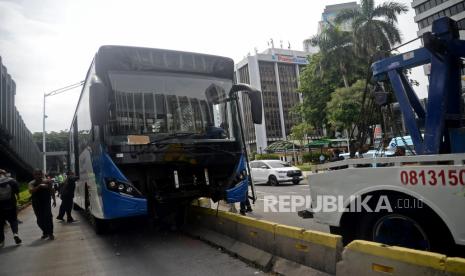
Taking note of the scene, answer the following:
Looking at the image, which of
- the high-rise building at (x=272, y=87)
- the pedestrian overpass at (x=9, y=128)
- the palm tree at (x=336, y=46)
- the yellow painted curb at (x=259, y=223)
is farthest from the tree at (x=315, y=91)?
the yellow painted curb at (x=259, y=223)

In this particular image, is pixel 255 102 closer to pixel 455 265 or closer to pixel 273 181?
pixel 455 265

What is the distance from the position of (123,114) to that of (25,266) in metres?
3.13

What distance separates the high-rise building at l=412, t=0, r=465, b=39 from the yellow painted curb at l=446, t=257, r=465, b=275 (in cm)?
6132

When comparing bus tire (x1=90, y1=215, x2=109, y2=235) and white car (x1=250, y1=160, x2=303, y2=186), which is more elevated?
white car (x1=250, y1=160, x2=303, y2=186)

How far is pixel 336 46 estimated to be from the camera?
38094mm

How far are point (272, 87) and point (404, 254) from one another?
87837mm

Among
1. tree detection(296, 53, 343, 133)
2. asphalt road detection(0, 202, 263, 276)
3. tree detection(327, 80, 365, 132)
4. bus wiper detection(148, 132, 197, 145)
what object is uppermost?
tree detection(296, 53, 343, 133)

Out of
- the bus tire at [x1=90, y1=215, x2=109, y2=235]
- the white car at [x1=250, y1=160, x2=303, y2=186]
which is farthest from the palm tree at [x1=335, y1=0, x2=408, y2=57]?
the bus tire at [x1=90, y1=215, x2=109, y2=235]

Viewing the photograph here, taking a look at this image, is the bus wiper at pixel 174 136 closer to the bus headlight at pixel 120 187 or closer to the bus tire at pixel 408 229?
the bus headlight at pixel 120 187

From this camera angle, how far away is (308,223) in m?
8.16

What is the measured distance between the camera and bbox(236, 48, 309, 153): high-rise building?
85812 millimetres

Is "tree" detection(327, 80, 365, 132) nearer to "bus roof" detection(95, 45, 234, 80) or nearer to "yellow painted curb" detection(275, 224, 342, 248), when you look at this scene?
"bus roof" detection(95, 45, 234, 80)

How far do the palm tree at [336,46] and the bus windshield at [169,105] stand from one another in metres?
32.8

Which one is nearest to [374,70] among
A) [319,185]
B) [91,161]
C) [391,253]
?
[319,185]
